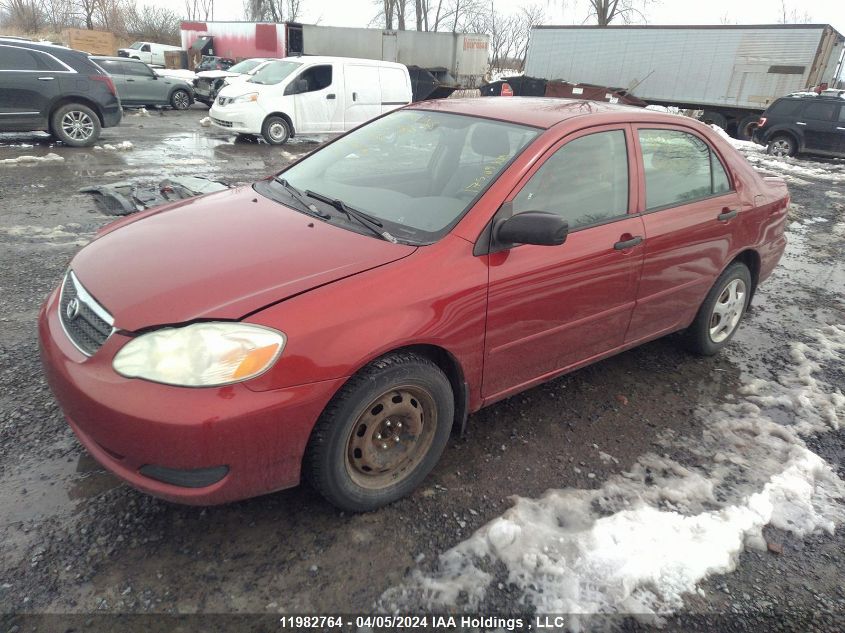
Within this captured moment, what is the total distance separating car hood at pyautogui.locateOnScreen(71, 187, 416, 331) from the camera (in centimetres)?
204

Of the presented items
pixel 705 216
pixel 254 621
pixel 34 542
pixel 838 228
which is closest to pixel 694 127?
pixel 705 216

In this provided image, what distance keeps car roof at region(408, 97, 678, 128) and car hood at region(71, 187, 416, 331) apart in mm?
1108

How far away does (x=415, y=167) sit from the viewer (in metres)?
3.07

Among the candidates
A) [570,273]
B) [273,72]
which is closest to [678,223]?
[570,273]

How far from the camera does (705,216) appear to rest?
3432 mm

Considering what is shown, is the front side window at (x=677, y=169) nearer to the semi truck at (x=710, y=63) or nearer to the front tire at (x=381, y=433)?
the front tire at (x=381, y=433)

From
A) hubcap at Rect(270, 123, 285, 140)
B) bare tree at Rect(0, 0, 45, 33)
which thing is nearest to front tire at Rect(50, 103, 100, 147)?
hubcap at Rect(270, 123, 285, 140)

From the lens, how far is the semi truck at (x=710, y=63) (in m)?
18.2

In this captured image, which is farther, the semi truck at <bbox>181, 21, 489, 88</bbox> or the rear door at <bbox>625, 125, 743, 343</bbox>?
the semi truck at <bbox>181, 21, 489, 88</bbox>

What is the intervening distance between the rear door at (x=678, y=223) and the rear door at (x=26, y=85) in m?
10.2

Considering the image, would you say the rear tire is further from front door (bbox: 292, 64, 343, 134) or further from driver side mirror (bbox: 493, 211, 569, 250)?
driver side mirror (bbox: 493, 211, 569, 250)

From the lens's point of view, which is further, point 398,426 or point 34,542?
point 398,426

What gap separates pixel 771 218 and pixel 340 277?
11.0ft

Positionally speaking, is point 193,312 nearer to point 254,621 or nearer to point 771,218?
point 254,621
